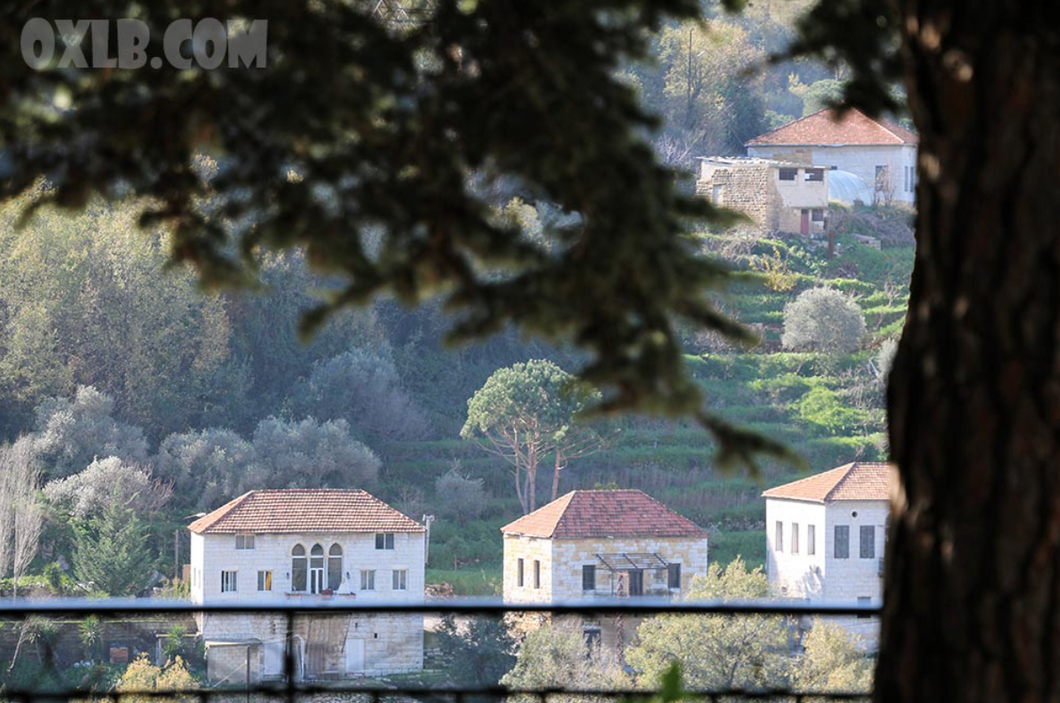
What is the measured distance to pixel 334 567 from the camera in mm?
26203

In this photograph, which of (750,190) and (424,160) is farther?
(750,190)

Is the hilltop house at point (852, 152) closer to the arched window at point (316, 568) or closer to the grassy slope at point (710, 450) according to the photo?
the grassy slope at point (710, 450)

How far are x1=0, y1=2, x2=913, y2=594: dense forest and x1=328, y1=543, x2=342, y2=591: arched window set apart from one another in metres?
1.95

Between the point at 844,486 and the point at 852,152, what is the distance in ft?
61.5

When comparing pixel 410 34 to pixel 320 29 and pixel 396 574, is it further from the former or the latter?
pixel 396 574

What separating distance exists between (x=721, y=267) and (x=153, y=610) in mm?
1039

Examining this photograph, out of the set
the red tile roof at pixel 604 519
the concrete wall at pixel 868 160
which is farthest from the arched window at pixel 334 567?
the concrete wall at pixel 868 160

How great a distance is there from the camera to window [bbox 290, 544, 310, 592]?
25852 mm

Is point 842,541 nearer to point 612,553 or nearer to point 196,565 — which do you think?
point 612,553

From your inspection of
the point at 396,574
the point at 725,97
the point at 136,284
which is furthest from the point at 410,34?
the point at 725,97

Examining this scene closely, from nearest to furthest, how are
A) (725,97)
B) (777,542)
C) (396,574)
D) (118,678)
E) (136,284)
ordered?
(118,678) → (396,574) → (777,542) → (136,284) → (725,97)

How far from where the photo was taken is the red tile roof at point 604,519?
25.4m

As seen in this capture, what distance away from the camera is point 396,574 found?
25.3m

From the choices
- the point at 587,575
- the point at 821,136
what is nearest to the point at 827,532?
the point at 587,575
